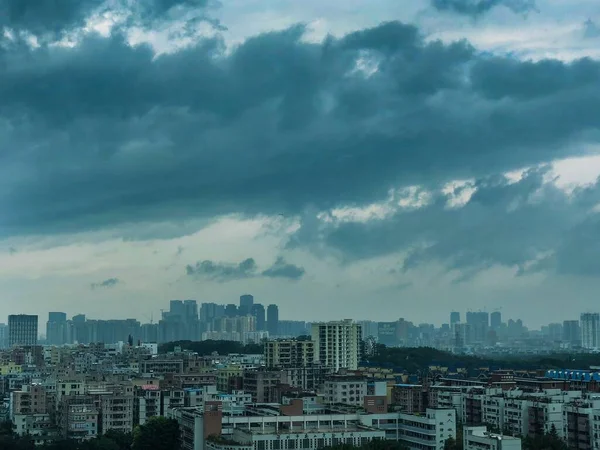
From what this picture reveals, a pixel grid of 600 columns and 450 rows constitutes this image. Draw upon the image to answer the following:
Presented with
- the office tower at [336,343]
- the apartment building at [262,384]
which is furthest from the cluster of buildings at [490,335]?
the apartment building at [262,384]

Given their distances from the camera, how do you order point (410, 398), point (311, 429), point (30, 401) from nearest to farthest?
point (311, 429) < point (30, 401) < point (410, 398)

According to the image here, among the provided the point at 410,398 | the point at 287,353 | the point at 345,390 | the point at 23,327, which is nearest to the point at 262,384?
the point at 345,390

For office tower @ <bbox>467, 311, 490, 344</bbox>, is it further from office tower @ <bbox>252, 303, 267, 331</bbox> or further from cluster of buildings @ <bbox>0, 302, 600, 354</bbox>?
office tower @ <bbox>252, 303, 267, 331</bbox>

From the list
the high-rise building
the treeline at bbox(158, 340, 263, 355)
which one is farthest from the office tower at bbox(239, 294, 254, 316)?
the treeline at bbox(158, 340, 263, 355)

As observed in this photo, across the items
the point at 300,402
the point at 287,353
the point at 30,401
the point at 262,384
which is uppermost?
the point at 287,353

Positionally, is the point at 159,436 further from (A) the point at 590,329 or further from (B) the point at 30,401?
(A) the point at 590,329
